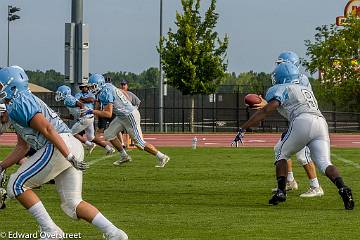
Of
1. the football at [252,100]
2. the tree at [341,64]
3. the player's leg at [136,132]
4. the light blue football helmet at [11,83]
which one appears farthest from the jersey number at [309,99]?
the tree at [341,64]

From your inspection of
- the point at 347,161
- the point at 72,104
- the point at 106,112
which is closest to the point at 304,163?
the point at 106,112

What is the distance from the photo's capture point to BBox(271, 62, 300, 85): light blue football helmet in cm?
1280

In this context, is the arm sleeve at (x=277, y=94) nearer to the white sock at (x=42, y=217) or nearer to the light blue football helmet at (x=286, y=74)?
the light blue football helmet at (x=286, y=74)

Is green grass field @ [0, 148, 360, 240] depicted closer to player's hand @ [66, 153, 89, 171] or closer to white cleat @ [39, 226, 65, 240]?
white cleat @ [39, 226, 65, 240]

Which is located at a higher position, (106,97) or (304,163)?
(106,97)

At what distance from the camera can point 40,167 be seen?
8961mm

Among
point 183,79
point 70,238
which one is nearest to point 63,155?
point 70,238

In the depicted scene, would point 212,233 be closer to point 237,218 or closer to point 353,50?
point 237,218

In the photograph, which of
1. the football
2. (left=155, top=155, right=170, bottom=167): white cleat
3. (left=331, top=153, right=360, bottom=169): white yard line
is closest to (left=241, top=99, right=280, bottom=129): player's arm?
the football

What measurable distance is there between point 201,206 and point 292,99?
1.77 metres

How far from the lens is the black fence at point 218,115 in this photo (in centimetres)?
4825

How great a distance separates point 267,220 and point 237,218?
1.28 feet

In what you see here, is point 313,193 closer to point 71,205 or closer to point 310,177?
point 310,177

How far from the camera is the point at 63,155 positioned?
8742 millimetres
